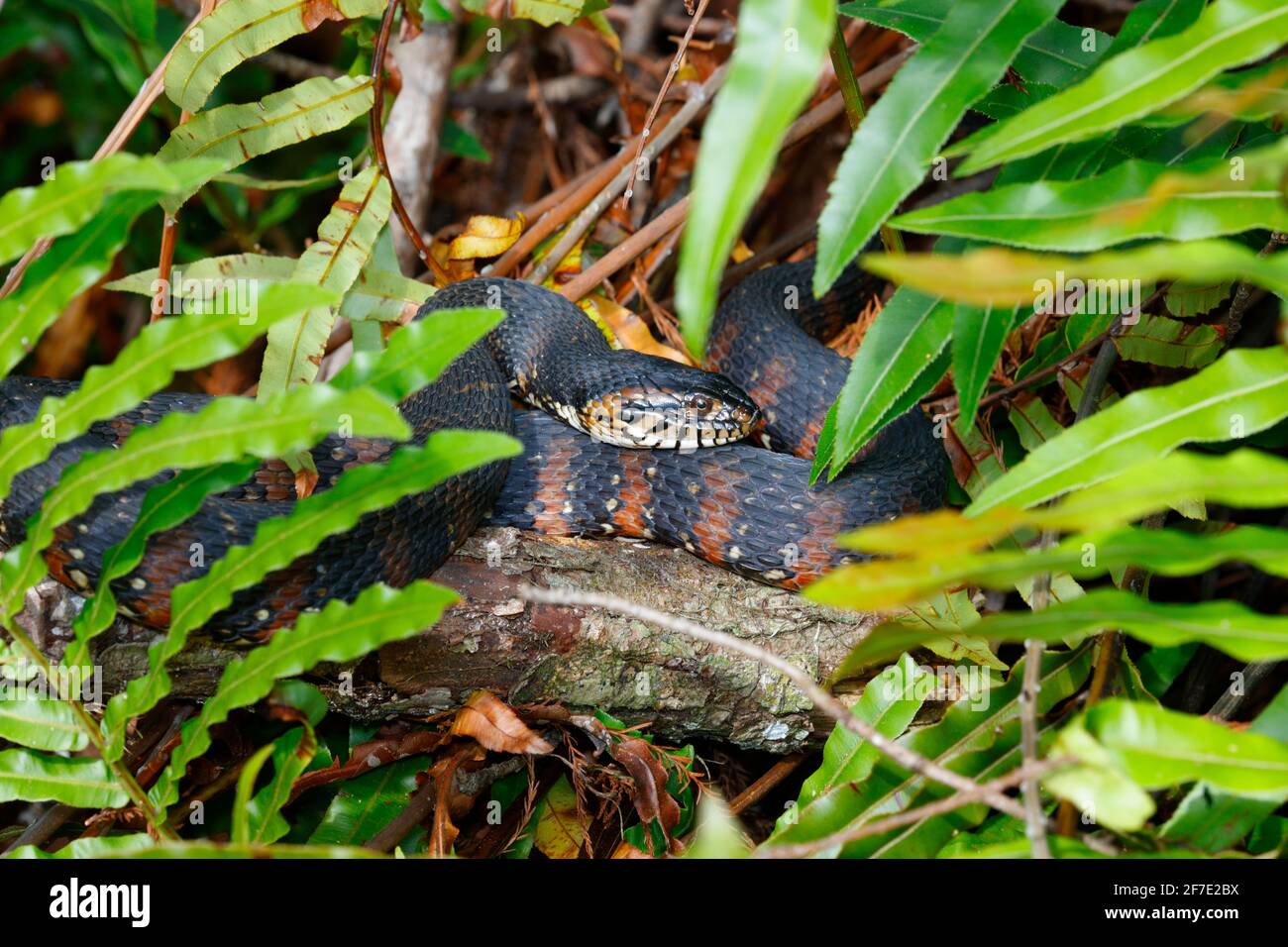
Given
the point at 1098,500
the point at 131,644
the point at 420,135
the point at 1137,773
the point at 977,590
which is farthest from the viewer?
the point at 420,135

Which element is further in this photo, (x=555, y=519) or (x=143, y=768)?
(x=555, y=519)

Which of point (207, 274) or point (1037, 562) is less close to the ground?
point (207, 274)

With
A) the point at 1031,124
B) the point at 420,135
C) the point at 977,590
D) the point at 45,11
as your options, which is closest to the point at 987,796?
the point at 1031,124

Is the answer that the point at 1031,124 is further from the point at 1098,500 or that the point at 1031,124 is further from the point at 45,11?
the point at 45,11

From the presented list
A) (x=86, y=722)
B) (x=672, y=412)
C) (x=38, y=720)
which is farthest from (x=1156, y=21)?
(x=38, y=720)

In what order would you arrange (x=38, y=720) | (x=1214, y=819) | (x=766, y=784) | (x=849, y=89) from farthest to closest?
(x=766, y=784) → (x=849, y=89) → (x=38, y=720) → (x=1214, y=819)

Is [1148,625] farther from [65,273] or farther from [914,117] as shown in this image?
[65,273]

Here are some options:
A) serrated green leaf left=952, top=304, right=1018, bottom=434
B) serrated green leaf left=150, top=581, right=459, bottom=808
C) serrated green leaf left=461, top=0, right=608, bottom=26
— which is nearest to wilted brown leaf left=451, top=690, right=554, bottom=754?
serrated green leaf left=150, top=581, right=459, bottom=808
